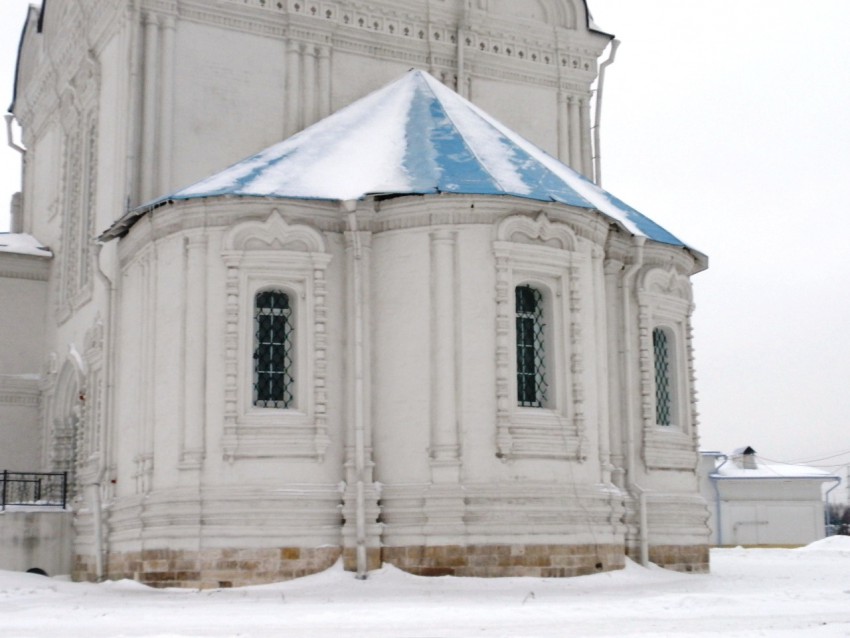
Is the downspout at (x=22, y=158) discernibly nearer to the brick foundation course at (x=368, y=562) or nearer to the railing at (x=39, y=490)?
the railing at (x=39, y=490)

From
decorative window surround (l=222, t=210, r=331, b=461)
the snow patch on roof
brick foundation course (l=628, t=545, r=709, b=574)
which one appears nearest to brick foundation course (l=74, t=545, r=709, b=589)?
decorative window surround (l=222, t=210, r=331, b=461)

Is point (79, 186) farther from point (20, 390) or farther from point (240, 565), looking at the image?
point (240, 565)

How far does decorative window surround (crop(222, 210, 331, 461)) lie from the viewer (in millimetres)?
15367

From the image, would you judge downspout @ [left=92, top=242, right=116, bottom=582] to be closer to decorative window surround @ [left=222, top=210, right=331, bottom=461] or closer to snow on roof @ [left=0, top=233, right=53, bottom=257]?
decorative window surround @ [left=222, top=210, right=331, bottom=461]

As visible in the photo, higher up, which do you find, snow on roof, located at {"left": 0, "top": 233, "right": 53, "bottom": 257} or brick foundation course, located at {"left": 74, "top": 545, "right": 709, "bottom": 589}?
snow on roof, located at {"left": 0, "top": 233, "right": 53, "bottom": 257}

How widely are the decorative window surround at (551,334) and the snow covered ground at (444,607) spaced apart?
5.53 ft

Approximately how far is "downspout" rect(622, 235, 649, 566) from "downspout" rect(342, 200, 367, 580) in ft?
13.1

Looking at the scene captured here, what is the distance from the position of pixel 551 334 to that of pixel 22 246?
1095 centimetres

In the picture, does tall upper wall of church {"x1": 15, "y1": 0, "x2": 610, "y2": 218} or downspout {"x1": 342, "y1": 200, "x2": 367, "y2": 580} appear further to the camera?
tall upper wall of church {"x1": 15, "y1": 0, "x2": 610, "y2": 218}

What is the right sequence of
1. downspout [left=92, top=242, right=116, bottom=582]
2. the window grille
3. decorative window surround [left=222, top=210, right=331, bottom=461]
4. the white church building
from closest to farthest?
the white church building
decorative window surround [left=222, top=210, right=331, bottom=461]
downspout [left=92, top=242, right=116, bottom=582]
the window grille

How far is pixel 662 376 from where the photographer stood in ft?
60.8

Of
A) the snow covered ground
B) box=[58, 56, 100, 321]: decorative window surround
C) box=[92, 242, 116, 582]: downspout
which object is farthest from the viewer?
box=[58, 56, 100, 321]: decorative window surround

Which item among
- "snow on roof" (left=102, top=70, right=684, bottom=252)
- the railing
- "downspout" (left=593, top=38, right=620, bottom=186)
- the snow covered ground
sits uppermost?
"downspout" (left=593, top=38, right=620, bottom=186)

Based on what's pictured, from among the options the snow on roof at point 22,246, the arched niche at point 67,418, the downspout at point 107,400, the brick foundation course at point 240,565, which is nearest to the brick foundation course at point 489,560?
the brick foundation course at point 240,565
